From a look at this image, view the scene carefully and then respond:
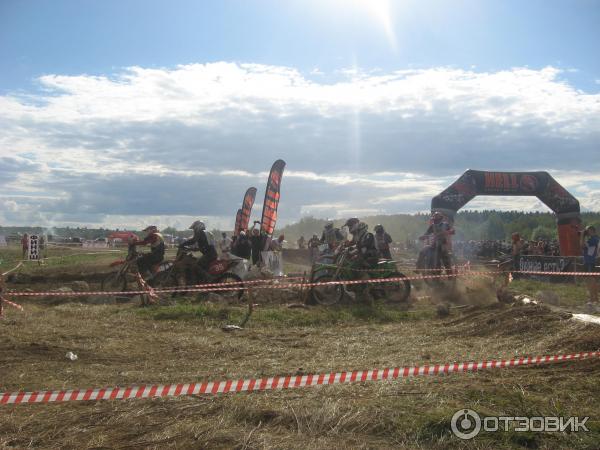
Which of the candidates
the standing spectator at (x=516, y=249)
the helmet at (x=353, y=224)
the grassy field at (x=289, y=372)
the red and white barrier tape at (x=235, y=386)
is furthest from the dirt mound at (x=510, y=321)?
the standing spectator at (x=516, y=249)

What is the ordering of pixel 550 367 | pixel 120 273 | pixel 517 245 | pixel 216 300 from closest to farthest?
pixel 550 367
pixel 216 300
pixel 120 273
pixel 517 245

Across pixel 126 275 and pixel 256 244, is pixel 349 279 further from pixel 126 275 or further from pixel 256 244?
pixel 256 244

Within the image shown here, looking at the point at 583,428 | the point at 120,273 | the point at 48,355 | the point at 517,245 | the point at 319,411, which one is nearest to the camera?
the point at 583,428

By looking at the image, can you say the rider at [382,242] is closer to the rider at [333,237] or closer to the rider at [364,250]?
the rider at [333,237]

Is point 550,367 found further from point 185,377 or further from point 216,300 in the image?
point 216,300

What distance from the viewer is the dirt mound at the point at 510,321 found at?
8234 mm

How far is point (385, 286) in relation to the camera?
1316 centimetres

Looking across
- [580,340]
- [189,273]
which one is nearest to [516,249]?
[189,273]

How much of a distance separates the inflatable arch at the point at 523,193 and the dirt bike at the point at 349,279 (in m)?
10.8

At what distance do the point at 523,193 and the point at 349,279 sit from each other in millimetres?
14089

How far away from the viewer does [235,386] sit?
524 cm

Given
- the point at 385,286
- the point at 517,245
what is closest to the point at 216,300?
the point at 385,286

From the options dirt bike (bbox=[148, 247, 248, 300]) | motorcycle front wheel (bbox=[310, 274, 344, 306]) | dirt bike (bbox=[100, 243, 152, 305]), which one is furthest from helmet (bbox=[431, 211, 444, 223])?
dirt bike (bbox=[100, 243, 152, 305])

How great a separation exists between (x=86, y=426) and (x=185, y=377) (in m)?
1.71
